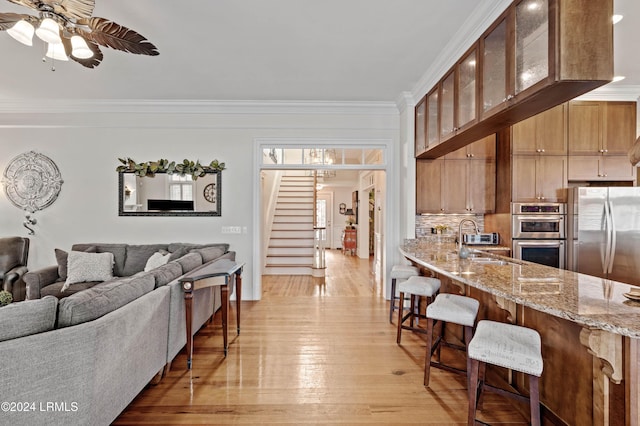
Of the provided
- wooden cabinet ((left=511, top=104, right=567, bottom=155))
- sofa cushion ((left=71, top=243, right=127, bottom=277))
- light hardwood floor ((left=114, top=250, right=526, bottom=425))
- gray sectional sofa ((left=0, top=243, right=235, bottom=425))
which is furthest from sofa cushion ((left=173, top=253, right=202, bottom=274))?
wooden cabinet ((left=511, top=104, right=567, bottom=155))

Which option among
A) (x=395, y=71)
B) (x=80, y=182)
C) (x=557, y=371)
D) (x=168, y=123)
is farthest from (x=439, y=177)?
(x=80, y=182)

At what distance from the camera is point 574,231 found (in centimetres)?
386

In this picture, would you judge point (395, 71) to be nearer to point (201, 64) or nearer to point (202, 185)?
point (201, 64)

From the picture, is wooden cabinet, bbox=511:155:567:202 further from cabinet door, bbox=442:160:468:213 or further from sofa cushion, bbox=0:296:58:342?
sofa cushion, bbox=0:296:58:342

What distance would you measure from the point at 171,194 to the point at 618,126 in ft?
20.6

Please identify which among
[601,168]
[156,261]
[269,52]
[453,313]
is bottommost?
[453,313]

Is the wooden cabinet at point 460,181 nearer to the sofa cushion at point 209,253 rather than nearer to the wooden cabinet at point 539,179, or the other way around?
the wooden cabinet at point 539,179

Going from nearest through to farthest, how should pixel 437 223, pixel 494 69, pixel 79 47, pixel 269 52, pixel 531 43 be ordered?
pixel 531 43
pixel 79 47
pixel 494 69
pixel 269 52
pixel 437 223

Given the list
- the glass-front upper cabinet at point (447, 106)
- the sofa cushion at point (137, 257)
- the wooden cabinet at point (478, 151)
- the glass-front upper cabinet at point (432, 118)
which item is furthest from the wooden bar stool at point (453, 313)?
the sofa cushion at point (137, 257)

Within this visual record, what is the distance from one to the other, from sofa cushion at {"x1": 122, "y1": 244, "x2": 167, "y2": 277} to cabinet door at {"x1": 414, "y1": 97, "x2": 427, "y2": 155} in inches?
152

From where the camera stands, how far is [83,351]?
154cm

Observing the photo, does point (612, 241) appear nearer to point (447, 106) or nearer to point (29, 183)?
point (447, 106)

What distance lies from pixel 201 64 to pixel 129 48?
1.14 meters

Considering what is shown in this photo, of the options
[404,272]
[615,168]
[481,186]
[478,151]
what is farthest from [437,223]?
[615,168]
